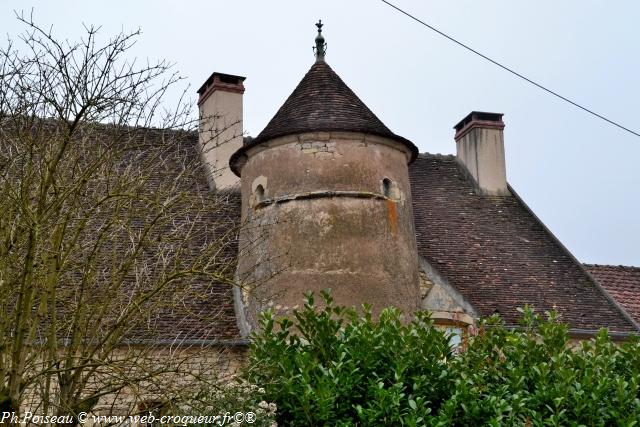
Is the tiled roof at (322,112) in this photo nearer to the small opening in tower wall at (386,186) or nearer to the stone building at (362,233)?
the stone building at (362,233)

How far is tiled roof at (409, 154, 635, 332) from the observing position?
1781cm

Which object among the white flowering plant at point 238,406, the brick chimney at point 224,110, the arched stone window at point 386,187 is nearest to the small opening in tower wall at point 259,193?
the arched stone window at point 386,187

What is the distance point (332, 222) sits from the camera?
15.4 meters

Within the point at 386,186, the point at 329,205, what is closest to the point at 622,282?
the point at 386,186

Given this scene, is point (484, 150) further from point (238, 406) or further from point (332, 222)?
point (238, 406)

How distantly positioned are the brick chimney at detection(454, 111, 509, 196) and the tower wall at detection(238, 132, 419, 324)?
5101mm

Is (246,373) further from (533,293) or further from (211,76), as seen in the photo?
(211,76)

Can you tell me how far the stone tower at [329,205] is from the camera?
15.1m

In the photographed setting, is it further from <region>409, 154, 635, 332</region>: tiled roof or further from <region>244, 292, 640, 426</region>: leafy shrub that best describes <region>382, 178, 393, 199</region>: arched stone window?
<region>244, 292, 640, 426</region>: leafy shrub

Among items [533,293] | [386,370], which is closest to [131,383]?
[386,370]

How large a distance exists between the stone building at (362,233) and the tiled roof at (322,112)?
0.02m

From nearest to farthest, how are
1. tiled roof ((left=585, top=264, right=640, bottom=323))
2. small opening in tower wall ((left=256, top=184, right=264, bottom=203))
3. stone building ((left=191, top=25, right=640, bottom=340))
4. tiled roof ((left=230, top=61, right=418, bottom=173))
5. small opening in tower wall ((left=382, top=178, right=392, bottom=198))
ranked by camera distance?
stone building ((left=191, top=25, right=640, bottom=340))
tiled roof ((left=230, top=61, right=418, bottom=173))
small opening in tower wall ((left=382, top=178, right=392, bottom=198))
small opening in tower wall ((left=256, top=184, right=264, bottom=203))
tiled roof ((left=585, top=264, right=640, bottom=323))

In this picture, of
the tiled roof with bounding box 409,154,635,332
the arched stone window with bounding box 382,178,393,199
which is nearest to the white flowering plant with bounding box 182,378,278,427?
the arched stone window with bounding box 382,178,393,199

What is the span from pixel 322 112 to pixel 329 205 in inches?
62.0
